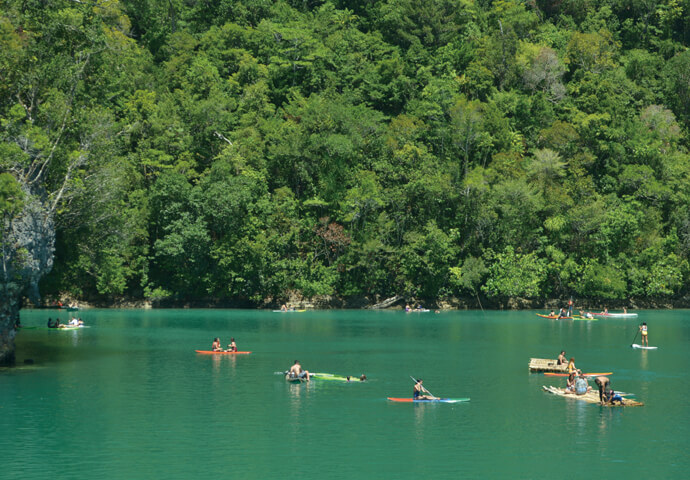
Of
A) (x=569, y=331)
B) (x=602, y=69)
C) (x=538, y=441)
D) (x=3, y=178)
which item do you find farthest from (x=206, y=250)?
(x=538, y=441)

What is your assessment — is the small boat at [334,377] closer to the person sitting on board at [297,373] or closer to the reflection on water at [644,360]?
the person sitting on board at [297,373]

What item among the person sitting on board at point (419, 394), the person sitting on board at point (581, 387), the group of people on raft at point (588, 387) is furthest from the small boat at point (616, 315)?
the person sitting on board at point (419, 394)

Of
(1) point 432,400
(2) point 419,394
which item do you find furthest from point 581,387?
(2) point 419,394

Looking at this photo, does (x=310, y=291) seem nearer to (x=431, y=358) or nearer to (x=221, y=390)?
(x=431, y=358)

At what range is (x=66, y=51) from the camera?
60344 mm

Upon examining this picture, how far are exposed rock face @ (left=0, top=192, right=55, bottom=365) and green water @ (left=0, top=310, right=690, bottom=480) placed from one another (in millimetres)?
3263

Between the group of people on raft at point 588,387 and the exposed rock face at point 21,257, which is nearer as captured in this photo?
the group of people on raft at point 588,387

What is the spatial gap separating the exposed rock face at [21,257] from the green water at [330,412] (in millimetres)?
3263

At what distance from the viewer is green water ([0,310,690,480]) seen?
32.5m

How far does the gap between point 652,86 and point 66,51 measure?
97333mm

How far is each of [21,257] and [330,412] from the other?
23.1 metres

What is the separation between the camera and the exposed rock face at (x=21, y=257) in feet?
165

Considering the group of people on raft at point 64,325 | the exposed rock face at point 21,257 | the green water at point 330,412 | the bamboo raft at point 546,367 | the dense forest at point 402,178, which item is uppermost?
the dense forest at point 402,178

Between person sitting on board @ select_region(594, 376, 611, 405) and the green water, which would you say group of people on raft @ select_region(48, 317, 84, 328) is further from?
person sitting on board @ select_region(594, 376, 611, 405)
